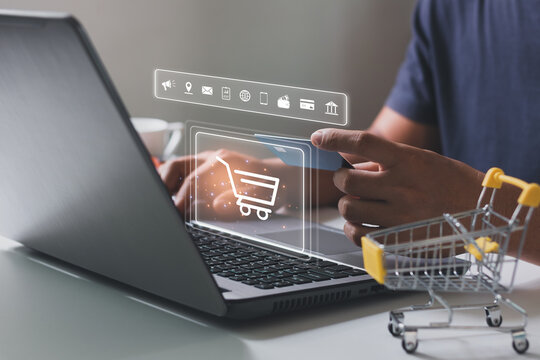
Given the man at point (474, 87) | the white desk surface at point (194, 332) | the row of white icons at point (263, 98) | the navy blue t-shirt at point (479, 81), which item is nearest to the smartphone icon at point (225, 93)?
the row of white icons at point (263, 98)

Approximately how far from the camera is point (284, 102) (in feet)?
2.45

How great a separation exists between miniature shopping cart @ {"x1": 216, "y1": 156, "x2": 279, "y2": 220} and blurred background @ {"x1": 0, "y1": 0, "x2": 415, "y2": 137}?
139 mm

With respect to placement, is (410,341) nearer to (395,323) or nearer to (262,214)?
(395,323)

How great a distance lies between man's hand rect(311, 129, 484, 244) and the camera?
0.74 metres

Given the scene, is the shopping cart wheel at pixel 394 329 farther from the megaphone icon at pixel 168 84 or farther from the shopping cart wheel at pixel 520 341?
the megaphone icon at pixel 168 84

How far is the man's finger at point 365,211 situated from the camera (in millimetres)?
752

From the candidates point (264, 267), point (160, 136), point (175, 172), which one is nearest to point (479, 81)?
point (160, 136)

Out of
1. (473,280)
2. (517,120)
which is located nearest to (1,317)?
(473,280)

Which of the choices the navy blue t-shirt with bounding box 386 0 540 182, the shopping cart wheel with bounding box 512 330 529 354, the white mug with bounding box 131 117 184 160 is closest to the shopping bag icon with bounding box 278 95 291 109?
the shopping cart wheel with bounding box 512 330 529 354

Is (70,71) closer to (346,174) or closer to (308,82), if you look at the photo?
(346,174)

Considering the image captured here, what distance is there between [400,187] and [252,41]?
1.52m

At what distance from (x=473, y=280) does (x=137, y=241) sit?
0.29m

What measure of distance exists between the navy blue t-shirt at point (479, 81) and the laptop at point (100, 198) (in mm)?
932

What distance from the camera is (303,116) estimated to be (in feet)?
2.42
